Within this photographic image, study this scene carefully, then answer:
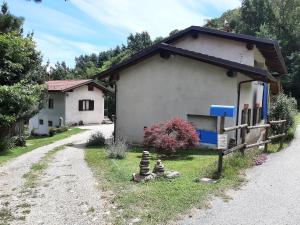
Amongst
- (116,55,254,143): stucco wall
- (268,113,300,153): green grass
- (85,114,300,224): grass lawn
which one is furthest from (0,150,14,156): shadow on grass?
(268,113,300,153): green grass

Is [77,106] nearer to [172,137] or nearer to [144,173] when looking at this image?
[172,137]

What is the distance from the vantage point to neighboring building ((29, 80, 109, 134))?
126ft

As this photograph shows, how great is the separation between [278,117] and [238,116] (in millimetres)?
3445

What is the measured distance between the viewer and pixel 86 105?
4062cm

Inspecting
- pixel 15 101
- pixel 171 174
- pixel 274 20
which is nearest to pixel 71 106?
pixel 15 101

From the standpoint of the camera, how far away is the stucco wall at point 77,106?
38.5 m

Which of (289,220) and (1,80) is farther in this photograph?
(1,80)

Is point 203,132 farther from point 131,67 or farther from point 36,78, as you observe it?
point 36,78

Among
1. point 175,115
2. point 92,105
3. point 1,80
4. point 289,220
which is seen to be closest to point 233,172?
point 289,220

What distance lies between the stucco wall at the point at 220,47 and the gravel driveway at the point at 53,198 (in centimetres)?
1155

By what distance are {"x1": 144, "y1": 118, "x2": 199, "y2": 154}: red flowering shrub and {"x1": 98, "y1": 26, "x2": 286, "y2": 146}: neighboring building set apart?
3877 millimetres

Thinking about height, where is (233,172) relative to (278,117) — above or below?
below

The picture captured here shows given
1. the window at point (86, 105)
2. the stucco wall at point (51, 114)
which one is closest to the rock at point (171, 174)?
the stucco wall at point (51, 114)

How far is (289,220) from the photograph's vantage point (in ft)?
24.5
